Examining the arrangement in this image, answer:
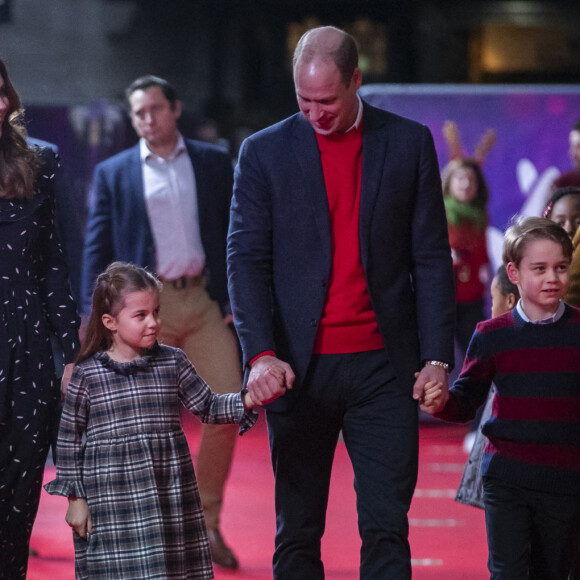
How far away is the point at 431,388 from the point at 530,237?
20.2 inches

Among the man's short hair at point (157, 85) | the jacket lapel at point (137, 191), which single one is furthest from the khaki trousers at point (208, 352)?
the man's short hair at point (157, 85)

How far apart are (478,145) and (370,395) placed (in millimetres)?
4755

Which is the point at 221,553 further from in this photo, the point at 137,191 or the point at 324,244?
the point at 324,244

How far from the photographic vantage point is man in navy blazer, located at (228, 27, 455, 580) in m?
2.79

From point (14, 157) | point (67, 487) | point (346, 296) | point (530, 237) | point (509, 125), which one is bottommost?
point (67, 487)

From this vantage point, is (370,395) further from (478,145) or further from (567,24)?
(567,24)

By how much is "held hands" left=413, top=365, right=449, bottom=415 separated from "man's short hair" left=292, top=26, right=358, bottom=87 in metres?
0.73

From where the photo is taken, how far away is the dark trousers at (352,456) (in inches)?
110

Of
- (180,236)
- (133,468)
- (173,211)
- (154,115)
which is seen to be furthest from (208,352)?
(133,468)

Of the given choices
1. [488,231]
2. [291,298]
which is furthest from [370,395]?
[488,231]

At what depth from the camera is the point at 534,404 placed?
9.48 feet

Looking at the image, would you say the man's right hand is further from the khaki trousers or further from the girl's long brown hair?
the khaki trousers

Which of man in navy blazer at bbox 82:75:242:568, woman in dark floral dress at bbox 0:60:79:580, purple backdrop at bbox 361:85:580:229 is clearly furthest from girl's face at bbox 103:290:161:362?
purple backdrop at bbox 361:85:580:229

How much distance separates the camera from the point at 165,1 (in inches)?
415
